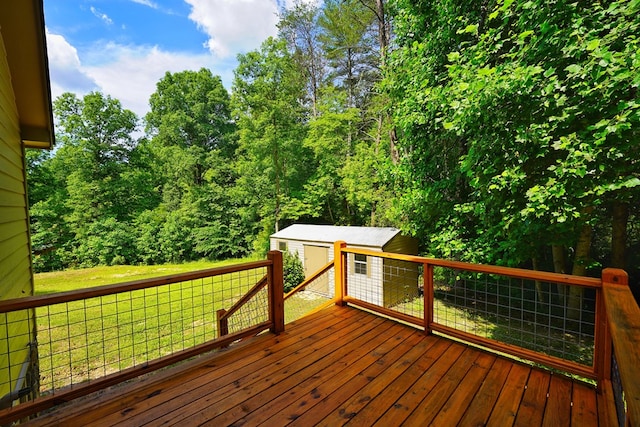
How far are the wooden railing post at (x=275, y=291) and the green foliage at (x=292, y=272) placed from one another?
7.48m

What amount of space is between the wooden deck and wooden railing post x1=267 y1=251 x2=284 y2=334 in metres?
0.30

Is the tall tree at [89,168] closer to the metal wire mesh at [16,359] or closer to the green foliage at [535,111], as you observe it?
the metal wire mesh at [16,359]

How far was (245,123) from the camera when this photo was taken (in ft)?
Result: 46.0

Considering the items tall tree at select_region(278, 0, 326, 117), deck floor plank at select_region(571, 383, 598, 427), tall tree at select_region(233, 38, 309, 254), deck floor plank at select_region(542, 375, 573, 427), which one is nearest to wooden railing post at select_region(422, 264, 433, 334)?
deck floor plank at select_region(542, 375, 573, 427)

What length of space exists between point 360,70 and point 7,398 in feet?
53.4

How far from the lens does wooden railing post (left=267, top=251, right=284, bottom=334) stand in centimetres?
297

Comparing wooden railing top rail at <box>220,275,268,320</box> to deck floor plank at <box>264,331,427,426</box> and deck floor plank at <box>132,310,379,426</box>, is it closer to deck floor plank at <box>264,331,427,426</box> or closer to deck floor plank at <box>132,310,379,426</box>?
deck floor plank at <box>132,310,379,426</box>

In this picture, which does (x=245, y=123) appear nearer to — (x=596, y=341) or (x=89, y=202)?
(x=89, y=202)

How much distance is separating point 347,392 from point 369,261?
7.32 metres

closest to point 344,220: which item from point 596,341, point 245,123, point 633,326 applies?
point 245,123

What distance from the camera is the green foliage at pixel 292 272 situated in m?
10.6

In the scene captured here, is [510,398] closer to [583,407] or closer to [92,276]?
[583,407]

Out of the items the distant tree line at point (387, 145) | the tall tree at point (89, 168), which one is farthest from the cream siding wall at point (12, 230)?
the tall tree at point (89, 168)

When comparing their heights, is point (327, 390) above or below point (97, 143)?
below
